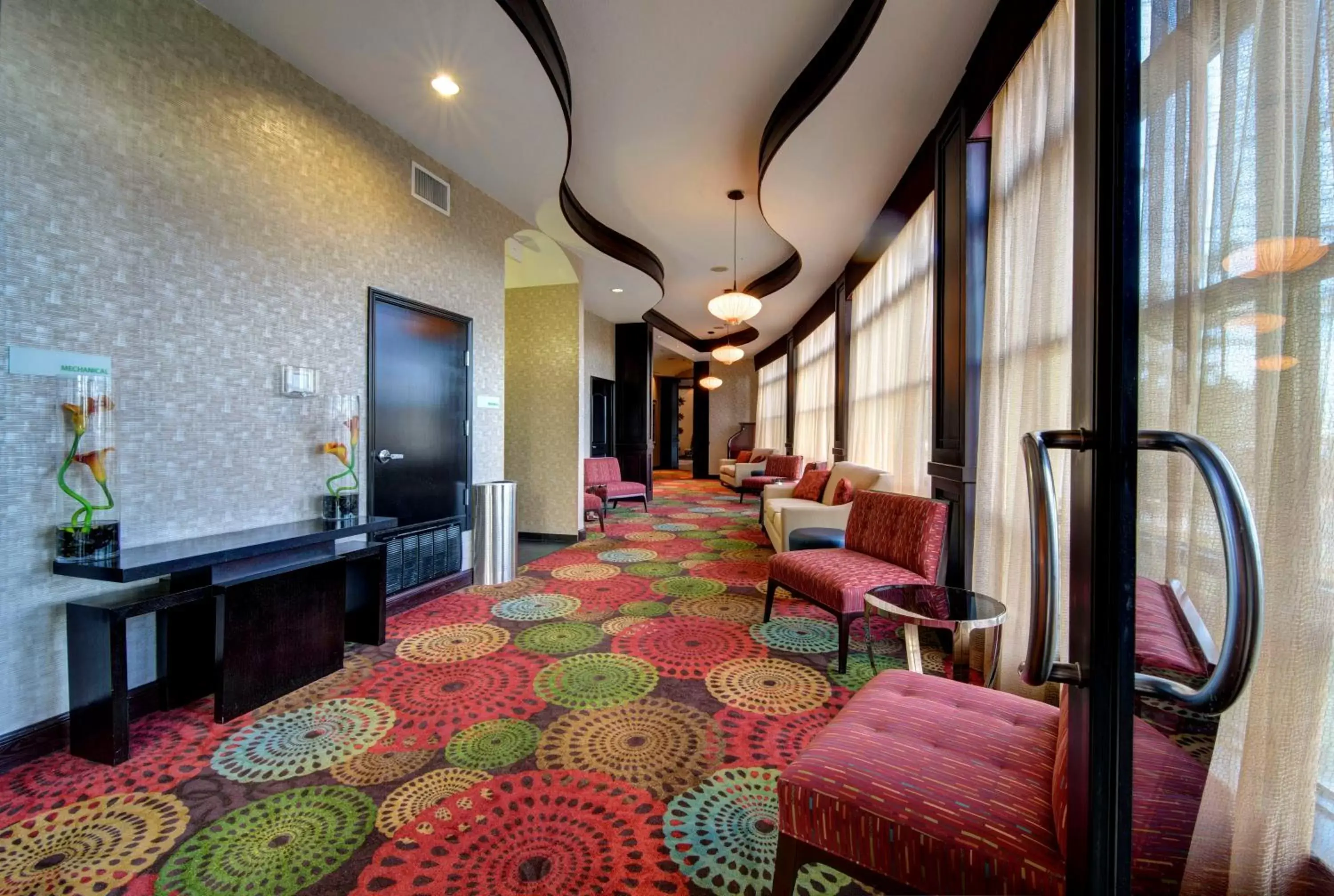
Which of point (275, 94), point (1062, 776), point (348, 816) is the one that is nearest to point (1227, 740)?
point (1062, 776)

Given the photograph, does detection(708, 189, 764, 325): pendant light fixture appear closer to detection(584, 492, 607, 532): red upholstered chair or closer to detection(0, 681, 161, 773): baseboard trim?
detection(584, 492, 607, 532): red upholstered chair

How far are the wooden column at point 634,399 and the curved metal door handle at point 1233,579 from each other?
8.93 metres

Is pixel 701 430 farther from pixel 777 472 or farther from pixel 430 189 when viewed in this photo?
pixel 430 189

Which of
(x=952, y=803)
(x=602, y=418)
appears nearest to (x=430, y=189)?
(x=952, y=803)

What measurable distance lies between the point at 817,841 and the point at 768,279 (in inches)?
292

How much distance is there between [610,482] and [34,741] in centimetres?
602

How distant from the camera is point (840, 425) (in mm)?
6672

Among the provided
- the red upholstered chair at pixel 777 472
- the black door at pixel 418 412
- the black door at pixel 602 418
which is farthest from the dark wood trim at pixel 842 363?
the black door at pixel 418 412

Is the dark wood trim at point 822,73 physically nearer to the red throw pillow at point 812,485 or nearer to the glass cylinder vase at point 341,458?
the red throw pillow at point 812,485

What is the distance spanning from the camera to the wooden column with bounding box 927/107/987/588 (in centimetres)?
289

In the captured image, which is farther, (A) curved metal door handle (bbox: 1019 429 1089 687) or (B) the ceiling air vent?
(B) the ceiling air vent

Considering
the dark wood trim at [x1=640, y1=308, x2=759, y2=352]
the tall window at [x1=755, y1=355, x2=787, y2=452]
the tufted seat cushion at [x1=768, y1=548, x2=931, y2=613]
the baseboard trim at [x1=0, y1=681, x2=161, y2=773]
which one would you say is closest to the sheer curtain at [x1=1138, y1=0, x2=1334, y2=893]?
the tufted seat cushion at [x1=768, y1=548, x2=931, y2=613]

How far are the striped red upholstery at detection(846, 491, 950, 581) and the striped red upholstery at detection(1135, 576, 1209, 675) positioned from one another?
7.01 ft

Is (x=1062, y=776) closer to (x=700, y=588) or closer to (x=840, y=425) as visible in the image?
(x=700, y=588)
